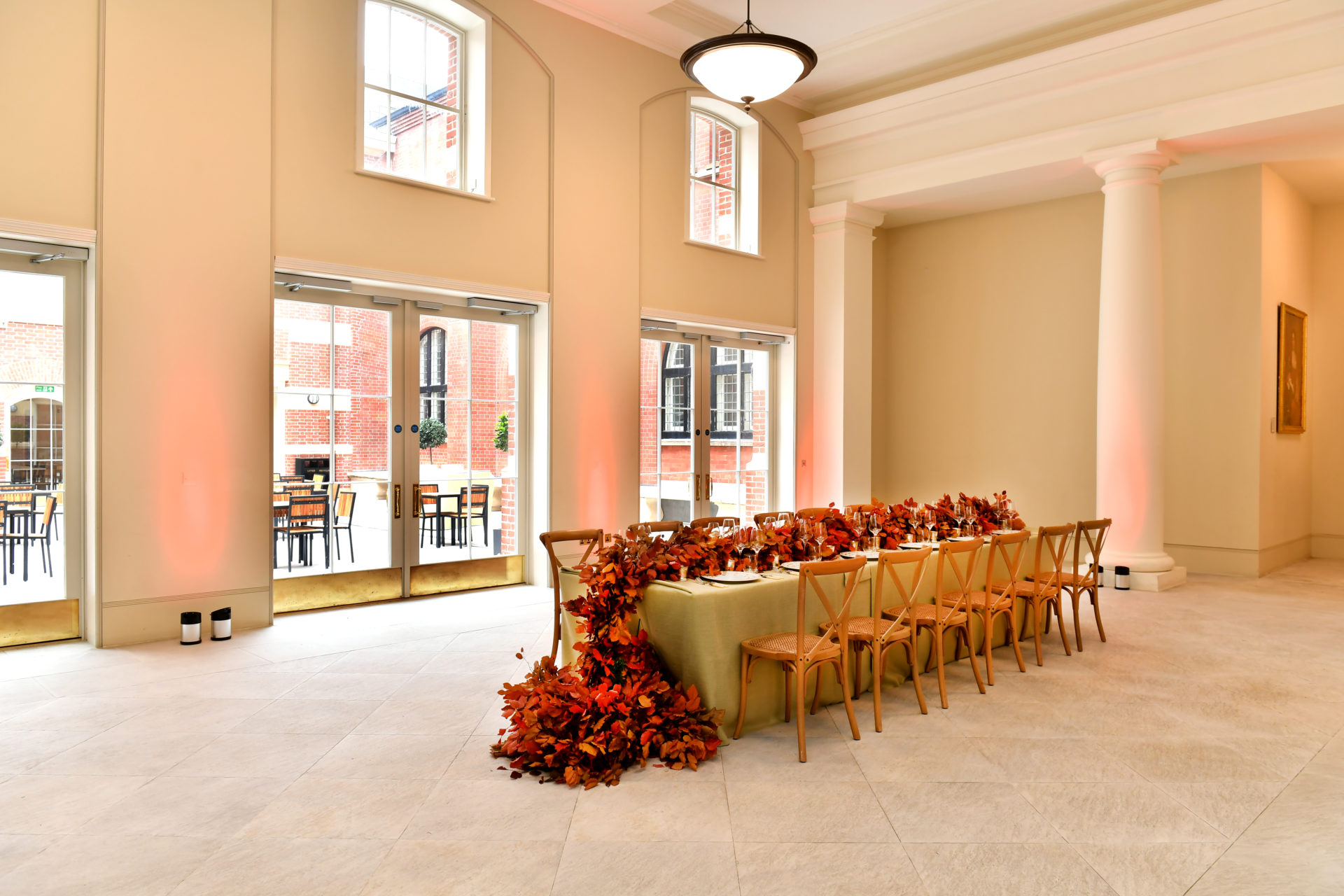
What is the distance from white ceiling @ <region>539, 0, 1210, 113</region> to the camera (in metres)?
7.98

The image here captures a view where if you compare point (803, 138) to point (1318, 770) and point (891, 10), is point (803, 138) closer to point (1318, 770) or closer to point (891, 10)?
point (891, 10)

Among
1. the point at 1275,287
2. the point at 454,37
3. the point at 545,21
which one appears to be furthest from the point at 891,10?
the point at 1275,287

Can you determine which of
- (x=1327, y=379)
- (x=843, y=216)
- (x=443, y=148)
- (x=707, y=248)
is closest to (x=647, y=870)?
(x=443, y=148)

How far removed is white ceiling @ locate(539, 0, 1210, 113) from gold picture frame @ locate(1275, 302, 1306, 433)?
355 cm

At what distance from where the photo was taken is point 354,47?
673 cm

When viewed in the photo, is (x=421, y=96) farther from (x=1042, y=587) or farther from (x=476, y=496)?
(x=1042, y=587)

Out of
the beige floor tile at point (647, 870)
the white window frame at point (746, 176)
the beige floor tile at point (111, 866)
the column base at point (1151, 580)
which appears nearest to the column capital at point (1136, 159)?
the white window frame at point (746, 176)

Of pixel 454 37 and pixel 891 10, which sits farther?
pixel 891 10

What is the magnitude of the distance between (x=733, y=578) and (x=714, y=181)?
6.42 m

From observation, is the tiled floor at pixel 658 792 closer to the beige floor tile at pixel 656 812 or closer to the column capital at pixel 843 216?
the beige floor tile at pixel 656 812

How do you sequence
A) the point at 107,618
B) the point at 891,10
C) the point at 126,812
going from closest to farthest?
the point at 126,812 → the point at 107,618 → the point at 891,10

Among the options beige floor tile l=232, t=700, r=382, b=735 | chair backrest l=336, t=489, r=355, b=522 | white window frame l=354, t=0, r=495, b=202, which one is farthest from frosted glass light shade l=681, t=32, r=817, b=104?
beige floor tile l=232, t=700, r=382, b=735

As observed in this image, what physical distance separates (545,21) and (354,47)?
1.85 meters

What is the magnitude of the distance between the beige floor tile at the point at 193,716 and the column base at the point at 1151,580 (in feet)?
23.6
